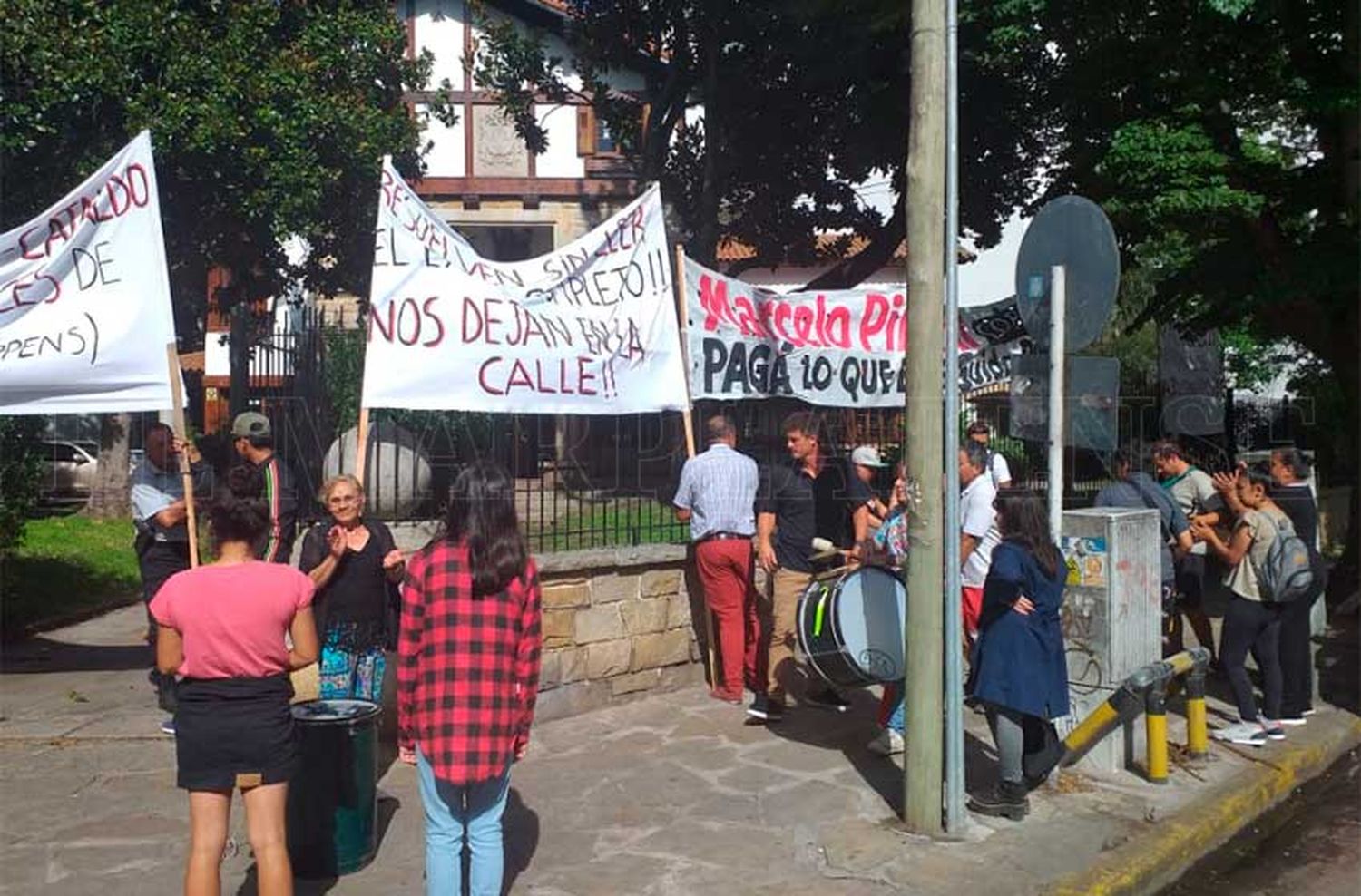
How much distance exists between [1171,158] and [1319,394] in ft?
35.4

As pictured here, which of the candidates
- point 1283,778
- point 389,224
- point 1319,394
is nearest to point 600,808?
point 389,224

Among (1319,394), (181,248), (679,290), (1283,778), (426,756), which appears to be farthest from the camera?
(1319,394)

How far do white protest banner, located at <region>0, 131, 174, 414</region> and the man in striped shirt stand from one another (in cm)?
316

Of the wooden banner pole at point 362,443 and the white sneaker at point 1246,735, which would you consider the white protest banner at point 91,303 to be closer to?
the wooden banner pole at point 362,443

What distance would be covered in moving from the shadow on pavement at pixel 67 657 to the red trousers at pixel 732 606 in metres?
4.27

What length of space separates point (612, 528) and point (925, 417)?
10.3 feet

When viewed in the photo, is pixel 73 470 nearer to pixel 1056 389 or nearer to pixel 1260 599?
pixel 1056 389

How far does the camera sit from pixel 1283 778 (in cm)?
716

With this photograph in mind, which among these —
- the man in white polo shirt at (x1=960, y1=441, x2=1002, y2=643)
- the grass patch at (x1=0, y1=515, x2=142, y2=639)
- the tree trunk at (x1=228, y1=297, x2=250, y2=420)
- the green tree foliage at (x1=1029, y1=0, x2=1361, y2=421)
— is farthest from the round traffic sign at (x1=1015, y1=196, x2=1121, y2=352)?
the grass patch at (x1=0, y1=515, x2=142, y2=639)

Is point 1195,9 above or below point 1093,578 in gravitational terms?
above

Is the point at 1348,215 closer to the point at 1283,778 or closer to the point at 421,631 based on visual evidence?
the point at 1283,778

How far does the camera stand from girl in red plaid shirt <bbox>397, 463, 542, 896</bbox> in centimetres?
434

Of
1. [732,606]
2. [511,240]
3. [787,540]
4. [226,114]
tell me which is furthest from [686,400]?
[511,240]

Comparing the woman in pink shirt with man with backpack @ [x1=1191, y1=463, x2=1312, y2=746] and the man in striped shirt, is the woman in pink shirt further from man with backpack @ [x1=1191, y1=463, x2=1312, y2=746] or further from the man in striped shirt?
man with backpack @ [x1=1191, y1=463, x2=1312, y2=746]
